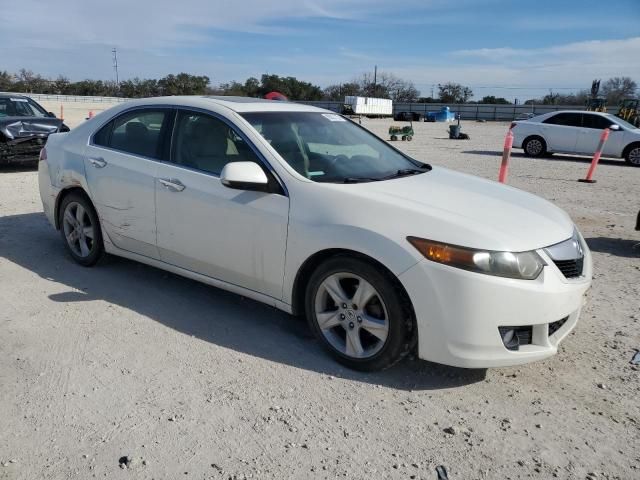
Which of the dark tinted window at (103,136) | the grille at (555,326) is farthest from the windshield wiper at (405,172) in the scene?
the dark tinted window at (103,136)

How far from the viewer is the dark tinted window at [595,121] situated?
15734mm

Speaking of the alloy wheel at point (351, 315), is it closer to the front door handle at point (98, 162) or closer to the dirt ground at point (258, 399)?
the dirt ground at point (258, 399)

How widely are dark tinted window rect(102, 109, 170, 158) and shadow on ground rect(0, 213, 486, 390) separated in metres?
1.14

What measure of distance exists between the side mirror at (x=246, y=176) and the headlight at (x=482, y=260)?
1.17 meters

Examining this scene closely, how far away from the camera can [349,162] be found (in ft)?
13.2

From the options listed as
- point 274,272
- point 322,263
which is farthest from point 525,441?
point 274,272

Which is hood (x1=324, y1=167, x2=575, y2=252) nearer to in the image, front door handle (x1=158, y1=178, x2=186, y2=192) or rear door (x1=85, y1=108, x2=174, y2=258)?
front door handle (x1=158, y1=178, x2=186, y2=192)

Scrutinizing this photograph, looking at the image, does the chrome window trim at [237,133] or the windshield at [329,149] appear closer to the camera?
the chrome window trim at [237,133]

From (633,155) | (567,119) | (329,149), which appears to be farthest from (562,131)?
(329,149)

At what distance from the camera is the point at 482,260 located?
295 centimetres

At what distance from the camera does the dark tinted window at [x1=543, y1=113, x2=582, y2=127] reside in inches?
638

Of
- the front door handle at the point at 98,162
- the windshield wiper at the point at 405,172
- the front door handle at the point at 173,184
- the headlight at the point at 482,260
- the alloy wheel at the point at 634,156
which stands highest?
the windshield wiper at the point at 405,172

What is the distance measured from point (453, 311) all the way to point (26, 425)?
7.50 feet

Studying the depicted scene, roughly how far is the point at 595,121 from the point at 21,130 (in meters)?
14.9
